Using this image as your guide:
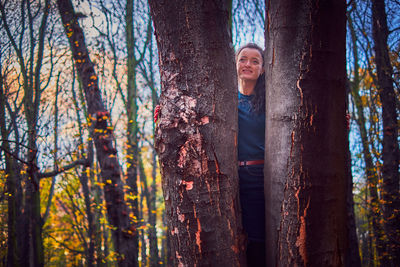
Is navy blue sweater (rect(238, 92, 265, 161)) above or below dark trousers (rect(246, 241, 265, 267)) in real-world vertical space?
above

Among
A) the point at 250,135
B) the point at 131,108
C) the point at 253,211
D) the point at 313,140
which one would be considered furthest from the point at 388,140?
the point at 131,108

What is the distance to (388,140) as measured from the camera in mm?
4977

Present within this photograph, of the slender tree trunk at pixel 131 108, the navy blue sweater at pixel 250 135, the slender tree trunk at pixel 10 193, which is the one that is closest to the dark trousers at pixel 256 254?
the navy blue sweater at pixel 250 135

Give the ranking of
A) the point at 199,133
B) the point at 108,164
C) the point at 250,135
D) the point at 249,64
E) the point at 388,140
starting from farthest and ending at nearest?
the point at 108,164
the point at 388,140
the point at 249,64
the point at 250,135
the point at 199,133

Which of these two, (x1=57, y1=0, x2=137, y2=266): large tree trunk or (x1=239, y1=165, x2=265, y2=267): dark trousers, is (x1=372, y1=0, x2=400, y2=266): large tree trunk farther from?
(x1=57, y1=0, x2=137, y2=266): large tree trunk

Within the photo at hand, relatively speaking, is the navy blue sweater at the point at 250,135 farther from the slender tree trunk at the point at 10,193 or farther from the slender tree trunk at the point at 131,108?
the slender tree trunk at the point at 131,108

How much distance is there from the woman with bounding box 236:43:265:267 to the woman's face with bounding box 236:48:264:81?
0.33 ft

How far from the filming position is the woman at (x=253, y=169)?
1.80 meters

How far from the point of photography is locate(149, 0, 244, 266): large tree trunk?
1.34 metres

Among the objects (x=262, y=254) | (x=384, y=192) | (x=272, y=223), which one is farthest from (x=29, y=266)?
(x=384, y=192)

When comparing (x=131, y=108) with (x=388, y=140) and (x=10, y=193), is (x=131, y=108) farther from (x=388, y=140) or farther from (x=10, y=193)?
(x=388, y=140)

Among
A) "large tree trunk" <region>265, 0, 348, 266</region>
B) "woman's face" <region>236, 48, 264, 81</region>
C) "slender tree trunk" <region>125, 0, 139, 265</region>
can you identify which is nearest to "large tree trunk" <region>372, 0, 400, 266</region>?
"woman's face" <region>236, 48, 264, 81</region>

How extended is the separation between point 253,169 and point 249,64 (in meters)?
0.96

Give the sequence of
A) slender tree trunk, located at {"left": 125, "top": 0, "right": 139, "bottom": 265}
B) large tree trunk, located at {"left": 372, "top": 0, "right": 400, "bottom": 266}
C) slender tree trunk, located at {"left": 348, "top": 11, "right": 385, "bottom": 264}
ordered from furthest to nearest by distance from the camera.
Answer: slender tree trunk, located at {"left": 125, "top": 0, "right": 139, "bottom": 265}, slender tree trunk, located at {"left": 348, "top": 11, "right": 385, "bottom": 264}, large tree trunk, located at {"left": 372, "top": 0, "right": 400, "bottom": 266}
